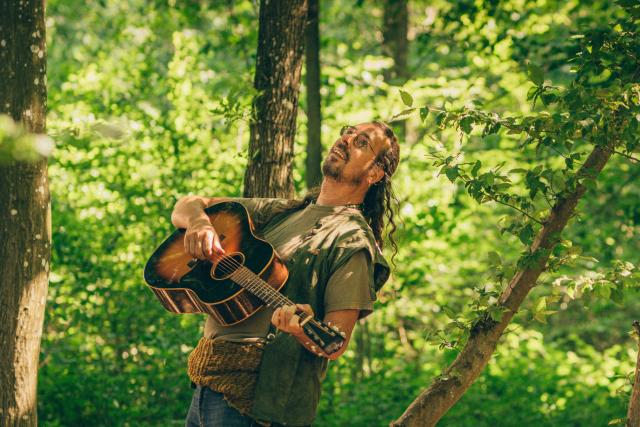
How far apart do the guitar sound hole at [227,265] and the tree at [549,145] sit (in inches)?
30.0

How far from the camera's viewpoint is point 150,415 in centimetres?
563

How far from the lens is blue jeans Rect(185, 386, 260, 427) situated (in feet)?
8.07

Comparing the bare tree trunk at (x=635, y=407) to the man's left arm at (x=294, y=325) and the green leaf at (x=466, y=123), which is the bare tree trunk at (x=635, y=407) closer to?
the green leaf at (x=466, y=123)

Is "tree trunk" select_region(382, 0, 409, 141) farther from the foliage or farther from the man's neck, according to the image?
the foliage

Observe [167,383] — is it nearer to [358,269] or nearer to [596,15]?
[358,269]

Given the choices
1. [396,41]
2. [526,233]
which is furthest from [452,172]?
[396,41]

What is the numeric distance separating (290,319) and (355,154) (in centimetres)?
80

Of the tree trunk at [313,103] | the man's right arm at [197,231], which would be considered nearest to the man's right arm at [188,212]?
the man's right arm at [197,231]

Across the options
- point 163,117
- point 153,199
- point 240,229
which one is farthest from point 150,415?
point 240,229

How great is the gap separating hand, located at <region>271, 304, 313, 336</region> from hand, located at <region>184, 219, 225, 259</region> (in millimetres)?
508

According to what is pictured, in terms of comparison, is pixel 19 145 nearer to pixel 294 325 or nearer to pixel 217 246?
pixel 294 325

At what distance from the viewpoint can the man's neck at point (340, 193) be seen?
9.12 feet

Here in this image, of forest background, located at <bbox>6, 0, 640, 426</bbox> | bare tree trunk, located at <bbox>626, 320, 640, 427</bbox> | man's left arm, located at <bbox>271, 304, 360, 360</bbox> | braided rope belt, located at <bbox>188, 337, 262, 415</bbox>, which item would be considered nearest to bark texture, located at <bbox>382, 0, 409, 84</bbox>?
forest background, located at <bbox>6, 0, 640, 426</bbox>

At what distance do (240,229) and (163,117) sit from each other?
339 cm
